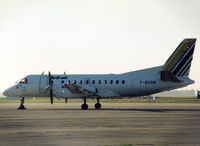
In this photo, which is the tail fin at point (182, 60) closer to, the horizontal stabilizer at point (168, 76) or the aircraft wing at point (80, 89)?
the horizontal stabilizer at point (168, 76)

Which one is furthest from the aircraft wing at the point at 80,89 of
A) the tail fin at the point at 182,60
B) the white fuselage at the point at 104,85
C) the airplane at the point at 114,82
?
the tail fin at the point at 182,60

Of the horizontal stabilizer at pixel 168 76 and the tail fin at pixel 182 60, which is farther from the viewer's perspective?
the tail fin at pixel 182 60

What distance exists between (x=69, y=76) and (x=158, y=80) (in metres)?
10.5

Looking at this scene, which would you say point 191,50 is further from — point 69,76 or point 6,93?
point 6,93

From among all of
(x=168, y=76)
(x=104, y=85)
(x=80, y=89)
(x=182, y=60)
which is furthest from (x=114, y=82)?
(x=182, y=60)

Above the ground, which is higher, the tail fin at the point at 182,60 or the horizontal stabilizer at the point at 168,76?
the tail fin at the point at 182,60

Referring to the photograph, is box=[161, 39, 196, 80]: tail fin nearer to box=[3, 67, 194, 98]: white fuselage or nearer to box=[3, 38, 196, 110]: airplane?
box=[3, 38, 196, 110]: airplane

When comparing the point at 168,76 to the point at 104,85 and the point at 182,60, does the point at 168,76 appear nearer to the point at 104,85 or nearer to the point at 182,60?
the point at 182,60

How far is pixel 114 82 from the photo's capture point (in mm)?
39719

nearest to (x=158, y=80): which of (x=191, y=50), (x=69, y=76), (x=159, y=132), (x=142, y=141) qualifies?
(x=191, y=50)

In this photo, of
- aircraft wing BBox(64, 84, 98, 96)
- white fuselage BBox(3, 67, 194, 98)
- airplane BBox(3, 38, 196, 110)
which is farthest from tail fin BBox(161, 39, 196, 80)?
aircraft wing BBox(64, 84, 98, 96)

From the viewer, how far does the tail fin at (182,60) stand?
37.5 metres

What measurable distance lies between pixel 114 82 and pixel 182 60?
25.5 ft

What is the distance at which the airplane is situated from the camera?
3753cm
